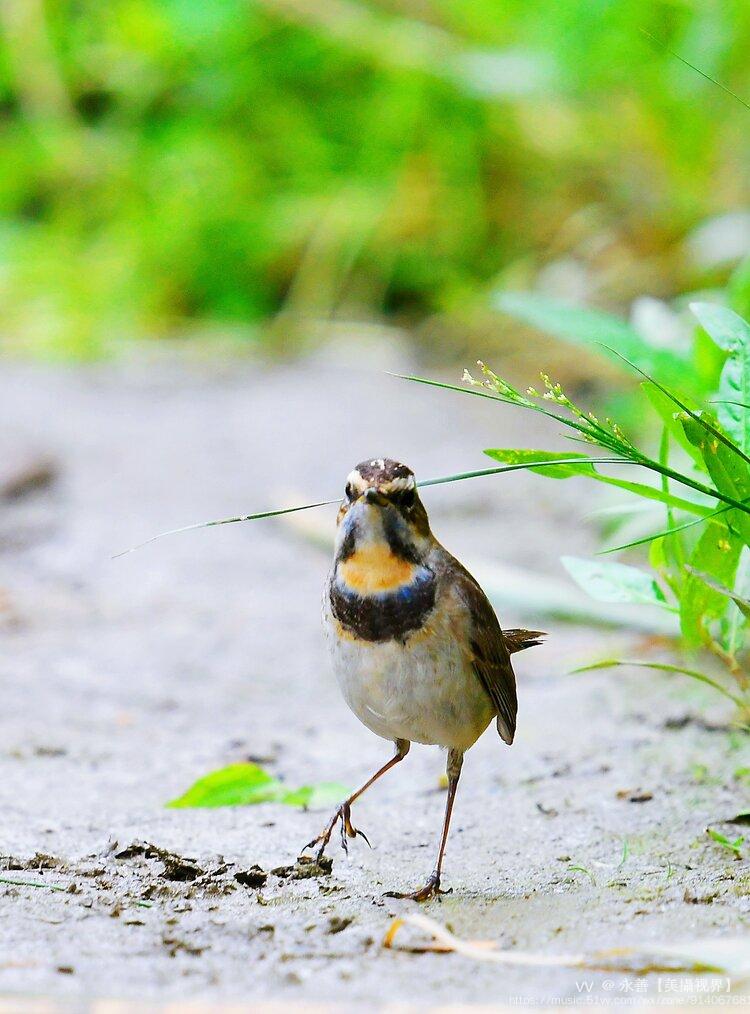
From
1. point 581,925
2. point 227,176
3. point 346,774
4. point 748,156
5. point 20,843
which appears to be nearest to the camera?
point 581,925

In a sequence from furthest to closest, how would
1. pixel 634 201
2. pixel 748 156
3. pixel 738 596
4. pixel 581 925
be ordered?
1. pixel 634 201
2. pixel 748 156
3. pixel 738 596
4. pixel 581 925

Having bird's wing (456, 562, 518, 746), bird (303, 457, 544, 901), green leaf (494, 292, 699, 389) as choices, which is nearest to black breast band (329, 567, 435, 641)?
bird (303, 457, 544, 901)

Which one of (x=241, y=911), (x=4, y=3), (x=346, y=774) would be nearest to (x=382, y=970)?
(x=241, y=911)

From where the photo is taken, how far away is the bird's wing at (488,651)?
2.38 metres

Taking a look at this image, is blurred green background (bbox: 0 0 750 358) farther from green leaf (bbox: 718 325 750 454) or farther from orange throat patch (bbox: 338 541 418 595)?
orange throat patch (bbox: 338 541 418 595)

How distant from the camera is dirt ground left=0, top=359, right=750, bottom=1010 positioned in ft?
6.09

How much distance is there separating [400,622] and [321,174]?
6.67m

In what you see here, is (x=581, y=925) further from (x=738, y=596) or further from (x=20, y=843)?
(x=20, y=843)

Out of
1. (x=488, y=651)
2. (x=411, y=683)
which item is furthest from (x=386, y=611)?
A: (x=488, y=651)

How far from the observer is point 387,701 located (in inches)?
90.4

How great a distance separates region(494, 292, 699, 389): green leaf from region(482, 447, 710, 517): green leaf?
2.54ft

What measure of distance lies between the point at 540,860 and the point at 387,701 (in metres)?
0.45

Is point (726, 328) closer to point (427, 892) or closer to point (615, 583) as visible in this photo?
point (615, 583)

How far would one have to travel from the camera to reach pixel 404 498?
7.50 feet
